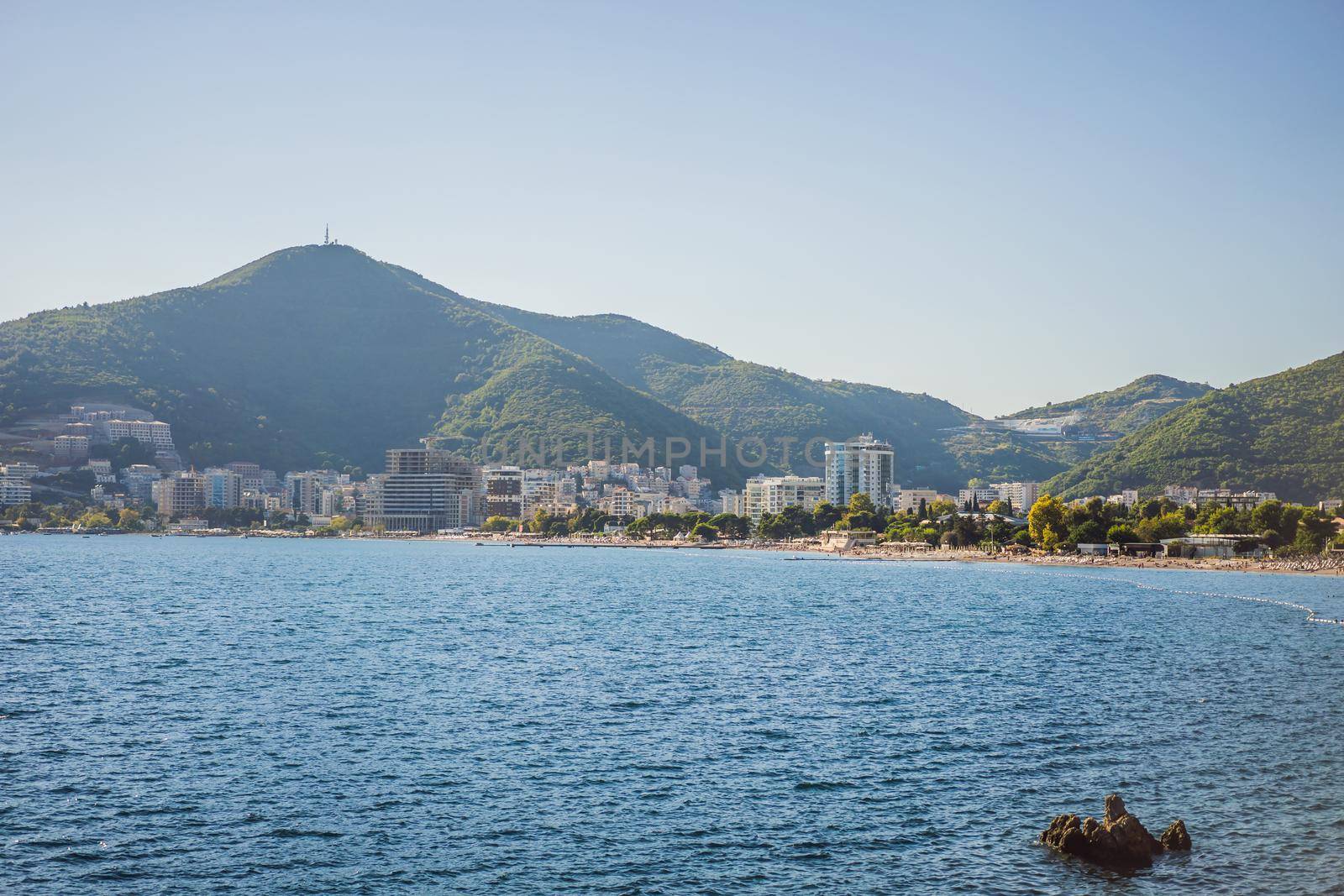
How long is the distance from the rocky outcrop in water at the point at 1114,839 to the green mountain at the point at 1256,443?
15030cm

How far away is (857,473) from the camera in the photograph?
7525 inches

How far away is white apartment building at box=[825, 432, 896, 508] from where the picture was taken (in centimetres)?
19025

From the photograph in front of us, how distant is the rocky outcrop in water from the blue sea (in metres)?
0.34

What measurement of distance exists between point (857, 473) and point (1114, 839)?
175448 mm

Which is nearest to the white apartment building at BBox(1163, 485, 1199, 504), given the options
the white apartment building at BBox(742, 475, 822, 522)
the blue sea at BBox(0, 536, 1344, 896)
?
the white apartment building at BBox(742, 475, 822, 522)

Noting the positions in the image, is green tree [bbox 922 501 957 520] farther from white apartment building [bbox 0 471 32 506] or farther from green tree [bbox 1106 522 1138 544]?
white apartment building [bbox 0 471 32 506]

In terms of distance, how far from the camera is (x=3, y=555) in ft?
383

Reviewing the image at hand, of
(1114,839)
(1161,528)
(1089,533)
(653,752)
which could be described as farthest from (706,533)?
(1114,839)

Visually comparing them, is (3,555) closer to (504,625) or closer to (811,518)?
(504,625)

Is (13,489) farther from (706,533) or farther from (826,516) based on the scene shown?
(826,516)

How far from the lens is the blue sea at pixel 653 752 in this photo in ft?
56.1

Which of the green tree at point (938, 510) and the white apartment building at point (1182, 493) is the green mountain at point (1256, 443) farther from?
the green tree at point (938, 510)

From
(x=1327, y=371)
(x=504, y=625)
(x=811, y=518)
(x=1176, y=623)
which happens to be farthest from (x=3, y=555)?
(x=1327, y=371)

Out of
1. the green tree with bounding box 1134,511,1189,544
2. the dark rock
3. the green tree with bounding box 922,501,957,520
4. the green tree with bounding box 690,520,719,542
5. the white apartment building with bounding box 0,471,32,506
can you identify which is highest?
the white apartment building with bounding box 0,471,32,506
